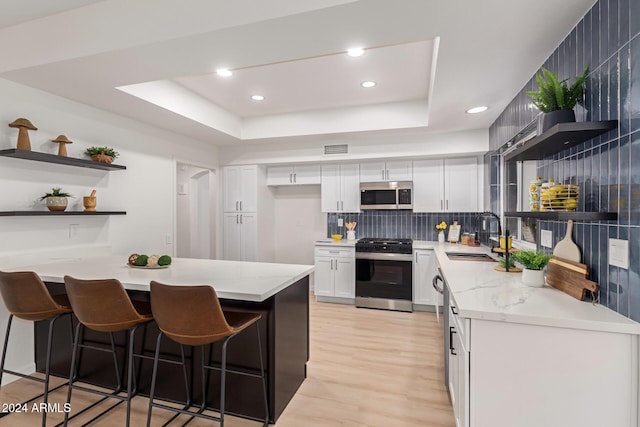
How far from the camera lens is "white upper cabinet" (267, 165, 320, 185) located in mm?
4930

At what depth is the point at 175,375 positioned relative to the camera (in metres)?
2.15

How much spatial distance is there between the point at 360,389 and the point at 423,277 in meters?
2.12

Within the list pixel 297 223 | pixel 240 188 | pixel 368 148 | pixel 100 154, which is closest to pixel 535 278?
pixel 368 148

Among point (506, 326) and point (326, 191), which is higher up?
point (326, 191)

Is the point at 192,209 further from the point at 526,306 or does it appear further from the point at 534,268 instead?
the point at 526,306

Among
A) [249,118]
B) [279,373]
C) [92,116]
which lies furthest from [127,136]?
[279,373]

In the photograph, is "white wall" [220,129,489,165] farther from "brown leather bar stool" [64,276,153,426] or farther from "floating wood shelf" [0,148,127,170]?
"brown leather bar stool" [64,276,153,426]

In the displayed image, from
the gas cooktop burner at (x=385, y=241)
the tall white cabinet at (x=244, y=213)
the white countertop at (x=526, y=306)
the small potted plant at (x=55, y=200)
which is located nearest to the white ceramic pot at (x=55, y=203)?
the small potted plant at (x=55, y=200)

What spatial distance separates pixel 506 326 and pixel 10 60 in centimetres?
357

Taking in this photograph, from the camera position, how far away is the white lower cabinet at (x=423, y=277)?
411cm

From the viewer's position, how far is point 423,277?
4.15 metres

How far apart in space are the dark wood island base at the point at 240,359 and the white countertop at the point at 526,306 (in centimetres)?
108

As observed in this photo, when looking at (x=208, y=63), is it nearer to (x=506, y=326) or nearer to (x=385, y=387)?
(x=506, y=326)

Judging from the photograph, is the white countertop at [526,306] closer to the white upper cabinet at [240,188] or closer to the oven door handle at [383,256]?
the oven door handle at [383,256]
